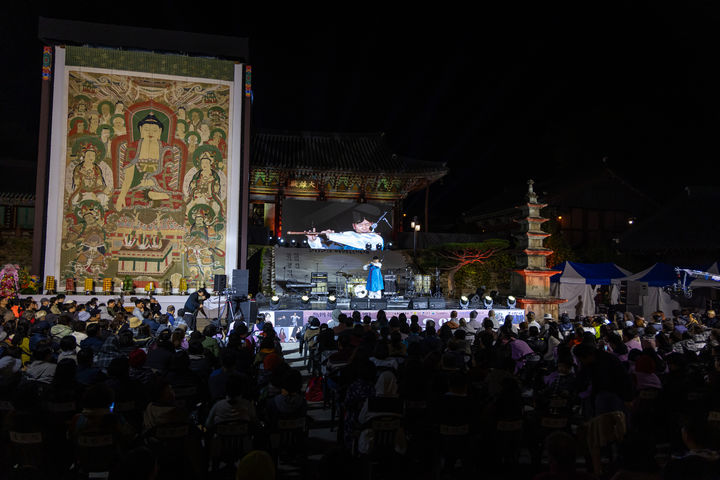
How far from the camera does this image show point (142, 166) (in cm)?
1739

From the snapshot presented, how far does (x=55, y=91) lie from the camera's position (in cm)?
1686

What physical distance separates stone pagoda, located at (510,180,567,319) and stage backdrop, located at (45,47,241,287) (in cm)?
1175

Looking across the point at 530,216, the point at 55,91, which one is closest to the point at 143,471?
the point at 530,216

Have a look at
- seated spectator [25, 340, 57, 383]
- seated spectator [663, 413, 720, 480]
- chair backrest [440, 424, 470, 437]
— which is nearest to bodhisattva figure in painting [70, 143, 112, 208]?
seated spectator [25, 340, 57, 383]

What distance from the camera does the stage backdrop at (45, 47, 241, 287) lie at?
1684cm

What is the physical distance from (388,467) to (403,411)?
55 centimetres

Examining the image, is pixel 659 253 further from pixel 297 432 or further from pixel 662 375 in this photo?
pixel 297 432

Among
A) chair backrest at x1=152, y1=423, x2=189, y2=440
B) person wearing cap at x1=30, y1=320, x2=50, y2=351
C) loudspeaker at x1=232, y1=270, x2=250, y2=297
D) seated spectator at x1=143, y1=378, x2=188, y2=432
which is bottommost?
chair backrest at x1=152, y1=423, x2=189, y2=440

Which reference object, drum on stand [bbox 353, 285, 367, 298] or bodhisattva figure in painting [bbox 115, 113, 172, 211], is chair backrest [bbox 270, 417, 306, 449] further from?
bodhisattva figure in painting [bbox 115, 113, 172, 211]

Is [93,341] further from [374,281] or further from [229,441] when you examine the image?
[374,281]

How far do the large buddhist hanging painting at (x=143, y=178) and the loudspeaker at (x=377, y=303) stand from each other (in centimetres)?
706

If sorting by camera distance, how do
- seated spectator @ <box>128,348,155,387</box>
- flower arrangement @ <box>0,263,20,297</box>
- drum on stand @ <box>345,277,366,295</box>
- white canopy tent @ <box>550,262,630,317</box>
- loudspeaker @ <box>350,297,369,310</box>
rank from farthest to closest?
drum on stand @ <box>345,277,366,295</box> < white canopy tent @ <box>550,262,630,317</box> < flower arrangement @ <box>0,263,20,297</box> < loudspeaker @ <box>350,297,369,310</box> < seated spectator @ <box>128,348,155,387</box>

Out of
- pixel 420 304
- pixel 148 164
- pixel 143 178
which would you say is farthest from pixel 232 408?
pixel 148 164

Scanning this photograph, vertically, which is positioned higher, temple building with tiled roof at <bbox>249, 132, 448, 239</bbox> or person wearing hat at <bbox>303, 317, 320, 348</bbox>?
temple building with tiled roof at <bbox>249, 132, 448, 239</bbox>
